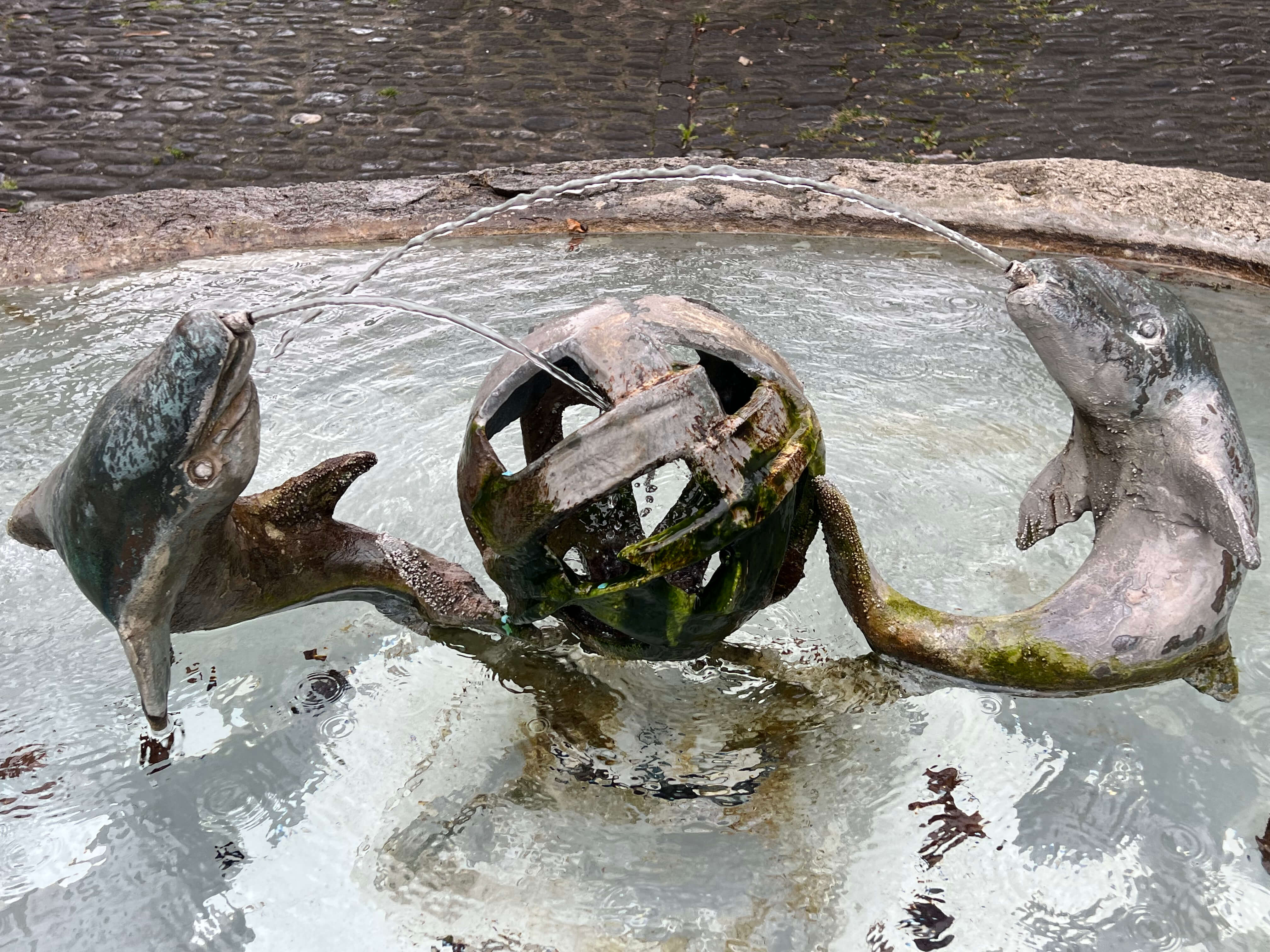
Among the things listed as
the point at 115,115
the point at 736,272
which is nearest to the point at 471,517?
the point at 736,272

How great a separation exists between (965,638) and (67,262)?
4267 mm

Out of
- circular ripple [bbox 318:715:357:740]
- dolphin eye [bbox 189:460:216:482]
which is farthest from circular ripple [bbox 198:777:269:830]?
dolphin eye [bbox 189:460:216:482]

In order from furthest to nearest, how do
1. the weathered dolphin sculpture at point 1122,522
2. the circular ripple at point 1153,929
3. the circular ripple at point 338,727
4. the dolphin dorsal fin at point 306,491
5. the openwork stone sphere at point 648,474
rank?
the circular ripple at point 338,727 < the dolphin dorsal fin at point 306,491 < the circular ripple at point 1153,929 < the weathered dolphin sculpture at point 1122,522 < the openwork stone sphere at point 648,474

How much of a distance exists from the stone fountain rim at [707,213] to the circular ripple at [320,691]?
2709mm

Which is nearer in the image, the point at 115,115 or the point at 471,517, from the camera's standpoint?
the point at 471,517

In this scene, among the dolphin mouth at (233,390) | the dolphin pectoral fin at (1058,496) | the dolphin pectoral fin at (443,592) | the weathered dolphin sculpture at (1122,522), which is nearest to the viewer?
the dolphin mouth at (233,390)

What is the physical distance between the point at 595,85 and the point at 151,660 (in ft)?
20.0

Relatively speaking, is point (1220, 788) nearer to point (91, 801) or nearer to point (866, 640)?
point (866, 640)

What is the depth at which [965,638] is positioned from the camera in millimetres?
2721

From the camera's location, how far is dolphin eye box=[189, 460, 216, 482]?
2.28m

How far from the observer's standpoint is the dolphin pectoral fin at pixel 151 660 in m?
2.55

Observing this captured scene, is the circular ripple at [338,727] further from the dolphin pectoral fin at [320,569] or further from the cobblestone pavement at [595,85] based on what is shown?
the cobblestone pavement at [595,85]

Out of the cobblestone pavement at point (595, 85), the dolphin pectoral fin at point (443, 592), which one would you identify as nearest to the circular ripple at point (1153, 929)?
the dolphin pectoral fin at point (443, 592)

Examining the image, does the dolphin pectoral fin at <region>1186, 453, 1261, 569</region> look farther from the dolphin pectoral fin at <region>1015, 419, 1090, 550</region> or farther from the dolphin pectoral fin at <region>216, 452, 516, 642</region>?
the dolphin pectoral fin at <region>216, 452, 516, 642</region>
